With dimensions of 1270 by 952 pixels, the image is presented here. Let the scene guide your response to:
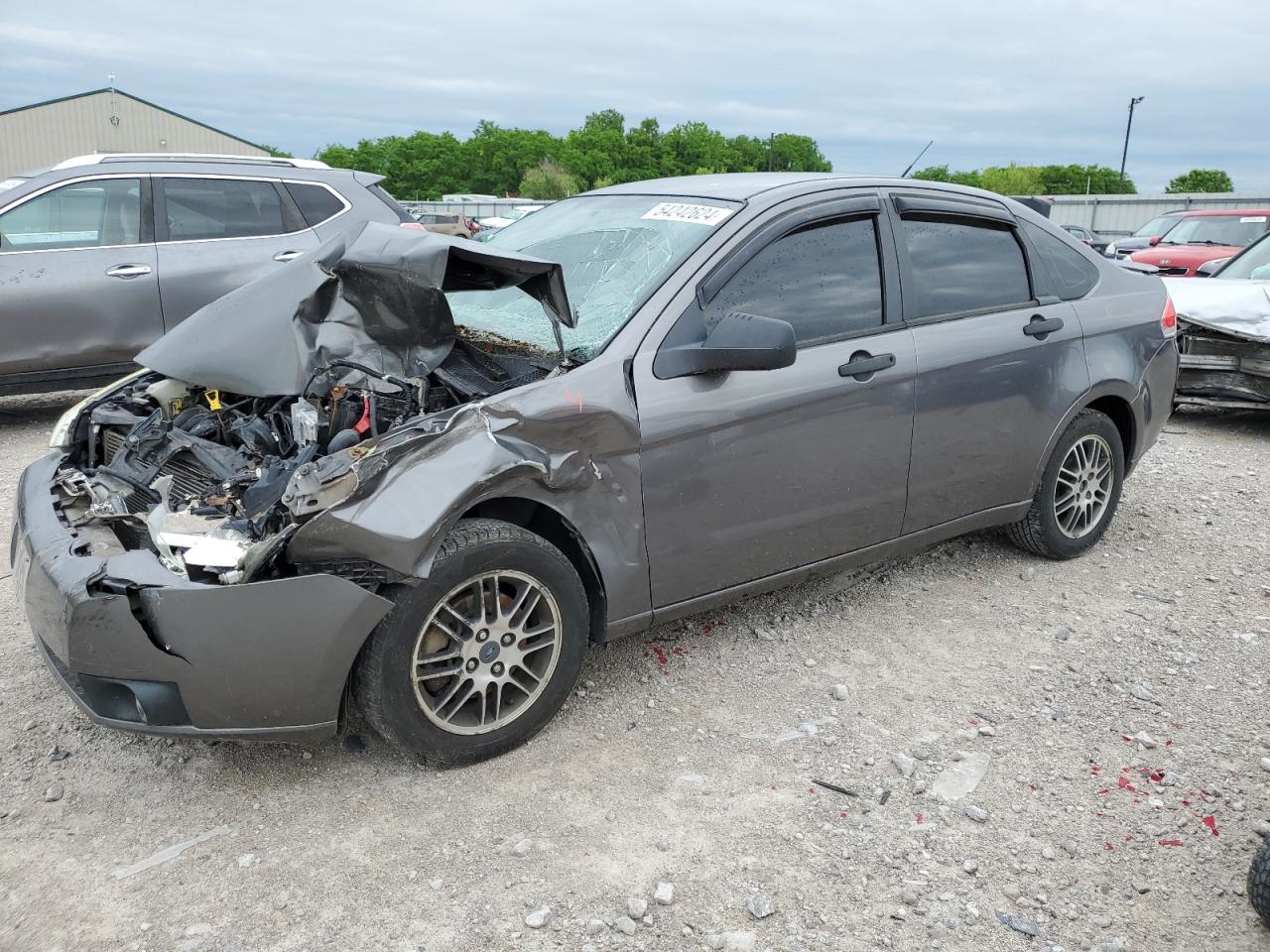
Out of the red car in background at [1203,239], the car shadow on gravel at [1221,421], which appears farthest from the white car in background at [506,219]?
the red car in background at [1203,239]

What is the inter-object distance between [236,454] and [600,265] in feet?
4.84

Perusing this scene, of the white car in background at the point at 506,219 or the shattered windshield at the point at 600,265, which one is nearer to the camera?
the shattered windshield at the point at 600,265

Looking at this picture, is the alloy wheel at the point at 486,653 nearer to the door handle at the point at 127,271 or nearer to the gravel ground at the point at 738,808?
the gravel ground at the point at 738,808

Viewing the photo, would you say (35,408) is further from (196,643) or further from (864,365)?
(864,365)

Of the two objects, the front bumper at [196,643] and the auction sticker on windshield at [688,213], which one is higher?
the auction sticker on windshield at [688,213]

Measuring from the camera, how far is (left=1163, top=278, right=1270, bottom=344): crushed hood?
7648 mm

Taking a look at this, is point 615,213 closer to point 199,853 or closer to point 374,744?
point 374,744

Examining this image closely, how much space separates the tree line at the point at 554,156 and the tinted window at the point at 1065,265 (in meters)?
96.9

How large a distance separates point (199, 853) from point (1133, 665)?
3.39 metres

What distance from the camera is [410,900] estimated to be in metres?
2.72

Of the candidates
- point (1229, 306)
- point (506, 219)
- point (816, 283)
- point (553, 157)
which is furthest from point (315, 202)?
point (553, 157)

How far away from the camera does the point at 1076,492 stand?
495cm

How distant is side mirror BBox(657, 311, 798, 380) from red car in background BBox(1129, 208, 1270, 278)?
502 inches

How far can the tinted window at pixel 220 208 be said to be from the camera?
7.54m
